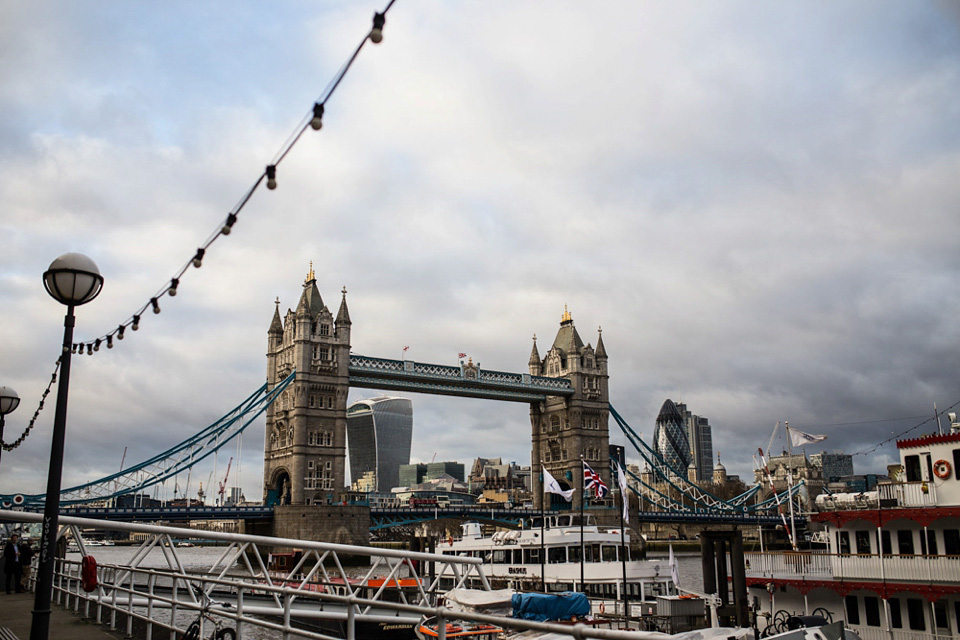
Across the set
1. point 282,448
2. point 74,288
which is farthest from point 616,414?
point 74,288

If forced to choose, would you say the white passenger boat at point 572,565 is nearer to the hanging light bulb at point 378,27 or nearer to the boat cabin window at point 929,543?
the boat cabin window at point 929,543

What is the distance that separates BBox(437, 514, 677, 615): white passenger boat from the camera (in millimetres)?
33281

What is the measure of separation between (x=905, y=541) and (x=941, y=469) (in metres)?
2.37

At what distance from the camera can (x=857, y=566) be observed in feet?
77.7

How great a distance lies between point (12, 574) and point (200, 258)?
9.93 meters

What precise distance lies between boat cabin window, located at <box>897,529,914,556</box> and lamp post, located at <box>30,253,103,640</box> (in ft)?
74.5

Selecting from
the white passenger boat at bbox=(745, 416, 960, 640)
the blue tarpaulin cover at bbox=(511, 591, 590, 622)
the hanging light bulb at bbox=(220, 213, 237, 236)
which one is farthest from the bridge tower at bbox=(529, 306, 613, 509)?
the hanging light bulb at bbox=(220, 213, 237, 236)

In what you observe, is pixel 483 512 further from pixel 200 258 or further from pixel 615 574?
pixel 200 258

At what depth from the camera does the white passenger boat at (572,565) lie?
33.3 metres

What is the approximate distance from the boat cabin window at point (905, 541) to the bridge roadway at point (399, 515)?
50200 mm

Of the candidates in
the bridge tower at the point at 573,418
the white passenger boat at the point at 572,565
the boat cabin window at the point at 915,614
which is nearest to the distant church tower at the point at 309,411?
the bridge tower at the point at 573,418

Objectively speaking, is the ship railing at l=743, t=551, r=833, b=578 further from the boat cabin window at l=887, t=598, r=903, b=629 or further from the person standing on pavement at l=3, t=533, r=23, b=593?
the person standing on pavement at l=3, t=533, r=23, b=593

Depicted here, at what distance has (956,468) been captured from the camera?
74.1 feet

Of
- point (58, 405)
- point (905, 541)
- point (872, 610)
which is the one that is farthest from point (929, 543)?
point (58, 405)
